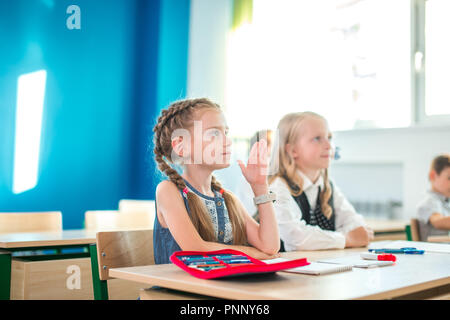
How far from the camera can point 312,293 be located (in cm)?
100

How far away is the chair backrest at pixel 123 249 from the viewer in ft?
5.18

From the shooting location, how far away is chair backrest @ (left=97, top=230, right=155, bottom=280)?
5.18 feet

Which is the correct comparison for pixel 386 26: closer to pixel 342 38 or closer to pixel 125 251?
pixel 342 38

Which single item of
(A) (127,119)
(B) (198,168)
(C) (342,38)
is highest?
(C) (342,38)

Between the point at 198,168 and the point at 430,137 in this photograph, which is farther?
the point at 430,137

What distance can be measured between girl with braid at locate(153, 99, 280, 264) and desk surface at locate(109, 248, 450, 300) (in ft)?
0.88

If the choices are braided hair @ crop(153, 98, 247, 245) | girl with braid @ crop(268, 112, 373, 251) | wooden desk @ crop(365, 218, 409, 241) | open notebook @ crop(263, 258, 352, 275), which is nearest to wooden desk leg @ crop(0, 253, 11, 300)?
braided hair @ crop(153, 98, 247, 245)

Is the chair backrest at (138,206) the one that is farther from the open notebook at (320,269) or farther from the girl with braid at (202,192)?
the open notebook at (320,269)

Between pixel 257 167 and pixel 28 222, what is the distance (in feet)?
6.12

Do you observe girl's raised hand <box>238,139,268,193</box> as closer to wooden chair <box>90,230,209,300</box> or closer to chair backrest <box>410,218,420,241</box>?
wooden chair <box>90,230,209,300</box>

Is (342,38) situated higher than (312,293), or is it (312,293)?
(342,38)

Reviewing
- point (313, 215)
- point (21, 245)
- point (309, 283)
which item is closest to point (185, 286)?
point (309, 283)

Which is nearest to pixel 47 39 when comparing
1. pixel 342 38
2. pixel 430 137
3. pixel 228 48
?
pixel 228 48
